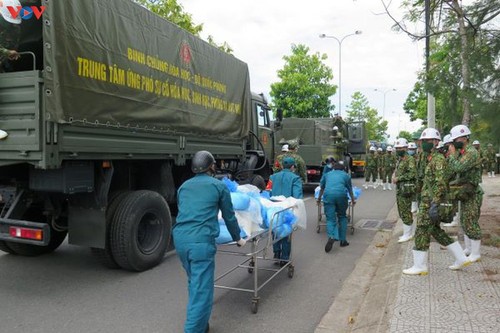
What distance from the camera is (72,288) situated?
17.5ft

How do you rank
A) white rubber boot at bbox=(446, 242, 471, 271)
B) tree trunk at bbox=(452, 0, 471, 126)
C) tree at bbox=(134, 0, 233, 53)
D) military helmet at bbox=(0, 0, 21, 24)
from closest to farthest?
military helmet at bbox=(0, 0, 21, 24)
white rubber boot at bbox=(446, 242, 471, 271)
tree trunk at bbox=(452, 0, 471, 126)
tree at bbox=(134, 0, 233, 53)

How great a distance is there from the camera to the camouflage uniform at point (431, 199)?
5.16 m

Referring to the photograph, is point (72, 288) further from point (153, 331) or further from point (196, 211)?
point (196, 211)

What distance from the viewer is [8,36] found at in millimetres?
5211

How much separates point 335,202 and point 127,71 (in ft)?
12.2

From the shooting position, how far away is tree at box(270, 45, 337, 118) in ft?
97.3

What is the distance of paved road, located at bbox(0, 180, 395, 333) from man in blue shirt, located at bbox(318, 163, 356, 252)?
1.36 ft

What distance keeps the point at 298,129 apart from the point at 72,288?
13781mm

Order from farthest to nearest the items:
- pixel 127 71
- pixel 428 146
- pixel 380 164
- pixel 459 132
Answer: pixel 380 164 → pixel 428 146 → pixel 127 71 → pixel 459 132

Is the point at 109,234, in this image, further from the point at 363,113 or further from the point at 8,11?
the point at 363,113

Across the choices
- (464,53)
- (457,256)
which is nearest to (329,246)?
(457,256)

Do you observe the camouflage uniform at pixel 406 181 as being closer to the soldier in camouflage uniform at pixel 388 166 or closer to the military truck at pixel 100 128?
the military truck at pixel 100 128

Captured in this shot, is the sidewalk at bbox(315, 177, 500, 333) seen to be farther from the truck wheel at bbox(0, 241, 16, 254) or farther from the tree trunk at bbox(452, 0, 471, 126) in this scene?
the truck wheel at bbox(0, 241, 16, 254)

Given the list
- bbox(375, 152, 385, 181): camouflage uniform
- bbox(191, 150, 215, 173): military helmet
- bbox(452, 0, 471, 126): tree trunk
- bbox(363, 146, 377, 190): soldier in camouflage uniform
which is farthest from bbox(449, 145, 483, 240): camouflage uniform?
bbox(363, 146, 377, 190): soldier in camouflage uniform
